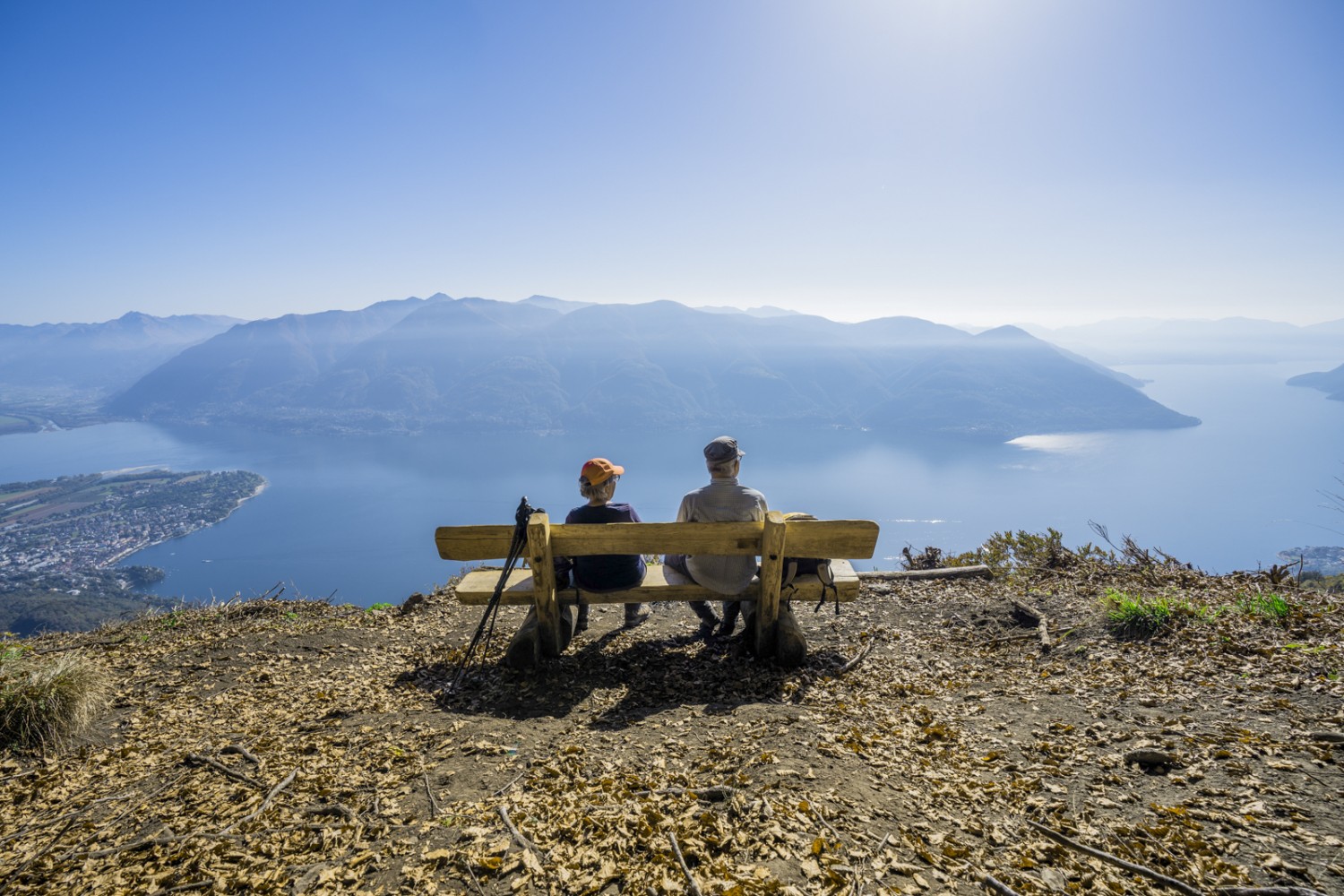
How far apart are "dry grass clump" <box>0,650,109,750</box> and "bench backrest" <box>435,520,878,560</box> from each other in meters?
2.58

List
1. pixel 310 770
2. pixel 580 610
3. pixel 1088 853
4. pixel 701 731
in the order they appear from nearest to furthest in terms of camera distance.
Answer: pixel 1088 853, pixel 310 770, pixel 701 731, pixel 580 610

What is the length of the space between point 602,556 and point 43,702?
3957mm

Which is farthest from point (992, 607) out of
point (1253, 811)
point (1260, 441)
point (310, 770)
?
point (1260, 441)

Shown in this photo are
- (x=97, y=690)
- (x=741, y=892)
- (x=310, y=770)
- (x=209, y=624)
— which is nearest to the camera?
(x=741, y=892)

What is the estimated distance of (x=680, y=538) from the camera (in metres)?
4.77

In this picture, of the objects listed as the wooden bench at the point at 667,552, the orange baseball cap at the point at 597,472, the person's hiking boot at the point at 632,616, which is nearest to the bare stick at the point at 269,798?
the wooden bench at the point at 667,552

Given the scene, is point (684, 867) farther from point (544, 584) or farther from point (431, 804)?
point (544, 584)

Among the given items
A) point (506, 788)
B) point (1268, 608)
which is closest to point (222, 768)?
point (506, 788)

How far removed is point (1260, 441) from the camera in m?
160

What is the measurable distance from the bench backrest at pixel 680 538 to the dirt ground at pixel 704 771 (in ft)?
3.85

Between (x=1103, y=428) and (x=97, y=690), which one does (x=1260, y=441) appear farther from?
(x=97, y=690)

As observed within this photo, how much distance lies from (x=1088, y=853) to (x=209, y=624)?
8.54m

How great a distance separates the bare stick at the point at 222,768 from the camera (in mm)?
3316

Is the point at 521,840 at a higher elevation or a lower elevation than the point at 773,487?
higher
